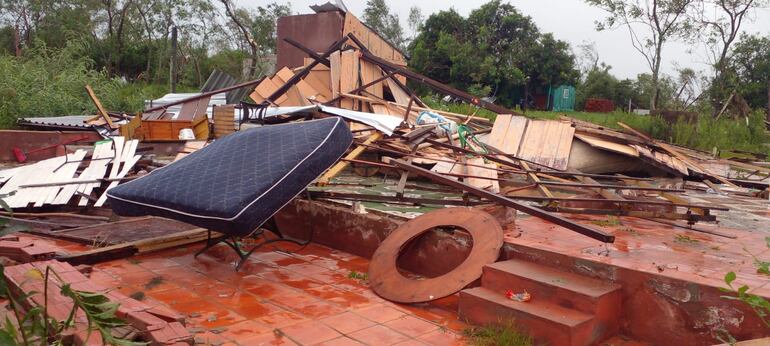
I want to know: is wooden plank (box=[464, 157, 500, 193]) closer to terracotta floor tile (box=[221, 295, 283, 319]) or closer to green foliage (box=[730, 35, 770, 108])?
terracotta floor tile (box=[221, 295, 283, 319])

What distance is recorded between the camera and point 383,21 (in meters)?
31.1

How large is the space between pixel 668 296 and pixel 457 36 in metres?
25.2

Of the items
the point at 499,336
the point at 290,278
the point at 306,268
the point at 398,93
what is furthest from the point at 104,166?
the point at 398,93

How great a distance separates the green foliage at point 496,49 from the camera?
84.6 feet

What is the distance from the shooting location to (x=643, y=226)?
475 centimetres

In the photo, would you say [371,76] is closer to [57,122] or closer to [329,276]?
[57,122]

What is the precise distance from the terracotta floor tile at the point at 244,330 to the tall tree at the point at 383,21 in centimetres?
2821

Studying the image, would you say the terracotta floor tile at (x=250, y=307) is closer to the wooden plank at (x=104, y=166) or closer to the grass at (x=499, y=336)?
the grass at (x=499, y=336)

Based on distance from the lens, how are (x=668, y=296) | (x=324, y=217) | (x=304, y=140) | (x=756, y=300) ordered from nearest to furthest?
(x=756, y=300), (x=668, y=296), (x=304, y=140), (x=324, y=217)

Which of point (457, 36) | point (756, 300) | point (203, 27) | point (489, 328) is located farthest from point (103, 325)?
point (457, 36)

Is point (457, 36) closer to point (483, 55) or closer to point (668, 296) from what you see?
point (483, 55)

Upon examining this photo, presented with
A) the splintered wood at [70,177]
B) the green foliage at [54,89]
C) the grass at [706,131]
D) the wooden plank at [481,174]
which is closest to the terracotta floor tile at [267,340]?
the wooden plank at [481,174]

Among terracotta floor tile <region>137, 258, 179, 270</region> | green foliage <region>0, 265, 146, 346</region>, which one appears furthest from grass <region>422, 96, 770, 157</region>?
green foliage <region>0, 265, 146, 346</region>

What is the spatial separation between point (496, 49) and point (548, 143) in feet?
65.2
